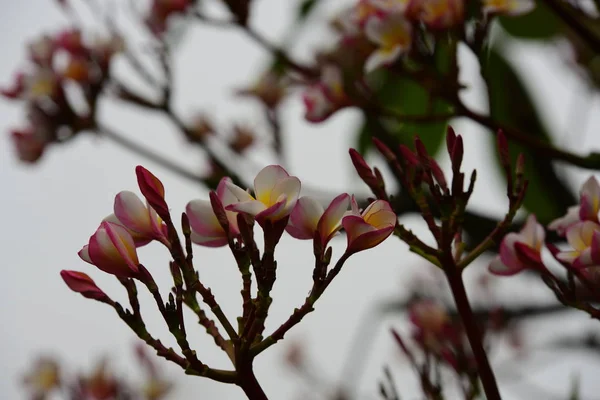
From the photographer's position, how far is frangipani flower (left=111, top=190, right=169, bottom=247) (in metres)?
0.39

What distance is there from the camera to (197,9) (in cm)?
123

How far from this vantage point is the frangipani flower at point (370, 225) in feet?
1.24

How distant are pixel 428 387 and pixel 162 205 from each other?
25 cm

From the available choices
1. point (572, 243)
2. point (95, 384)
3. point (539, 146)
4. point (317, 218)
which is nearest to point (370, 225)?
point (317, 218)

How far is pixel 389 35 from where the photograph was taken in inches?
26.6

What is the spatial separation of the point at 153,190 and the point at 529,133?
886 millimetres

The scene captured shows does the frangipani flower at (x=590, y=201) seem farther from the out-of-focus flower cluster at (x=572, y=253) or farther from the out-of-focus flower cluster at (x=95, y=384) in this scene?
the out-of-focus flower cluster at (x=95, y=384)

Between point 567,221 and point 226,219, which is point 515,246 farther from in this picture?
point 226,219

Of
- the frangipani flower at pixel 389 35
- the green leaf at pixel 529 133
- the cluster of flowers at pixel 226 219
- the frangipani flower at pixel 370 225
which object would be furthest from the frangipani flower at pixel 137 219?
the green leaf at pixel 529 133

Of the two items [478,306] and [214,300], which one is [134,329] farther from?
[478,306]

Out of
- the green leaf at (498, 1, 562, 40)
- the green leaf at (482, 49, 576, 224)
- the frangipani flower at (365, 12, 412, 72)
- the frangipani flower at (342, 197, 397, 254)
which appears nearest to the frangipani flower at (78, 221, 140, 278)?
the frangipani flower at (342, 197, 397, 254)

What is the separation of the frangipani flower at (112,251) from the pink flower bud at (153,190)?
0.07ft

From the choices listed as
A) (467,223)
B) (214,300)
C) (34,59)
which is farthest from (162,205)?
(34,59)

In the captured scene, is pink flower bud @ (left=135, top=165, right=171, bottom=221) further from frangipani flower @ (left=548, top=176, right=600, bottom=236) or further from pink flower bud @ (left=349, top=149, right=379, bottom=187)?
frangipani flower @ (left=548, top=176, right=600, bottom=236)
